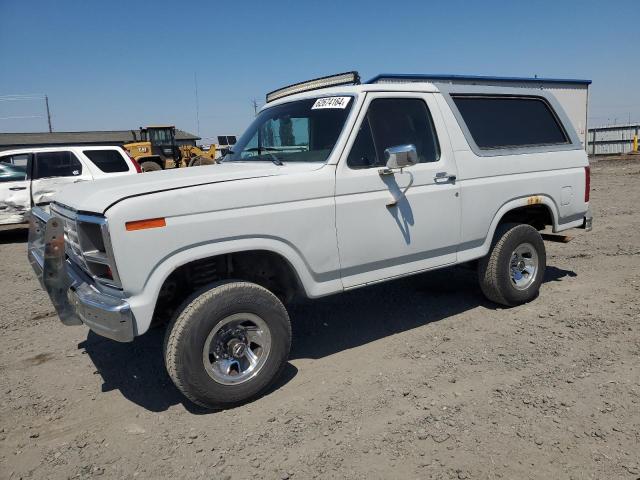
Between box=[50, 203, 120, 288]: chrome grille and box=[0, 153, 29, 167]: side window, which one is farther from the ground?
box=[0, 153, 29, 167]: side window

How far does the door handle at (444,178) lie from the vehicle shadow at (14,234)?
9317 mm

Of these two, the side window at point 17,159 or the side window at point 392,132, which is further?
the side window at point 17,159

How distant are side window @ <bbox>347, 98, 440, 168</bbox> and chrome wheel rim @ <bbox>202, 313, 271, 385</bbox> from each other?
4.53ft

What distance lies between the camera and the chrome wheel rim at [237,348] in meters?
3.24

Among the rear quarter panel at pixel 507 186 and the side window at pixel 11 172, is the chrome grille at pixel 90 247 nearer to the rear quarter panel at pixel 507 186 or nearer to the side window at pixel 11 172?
the rear quarter panel at pixel 507 186

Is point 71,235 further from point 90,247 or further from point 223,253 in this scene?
point 223,253

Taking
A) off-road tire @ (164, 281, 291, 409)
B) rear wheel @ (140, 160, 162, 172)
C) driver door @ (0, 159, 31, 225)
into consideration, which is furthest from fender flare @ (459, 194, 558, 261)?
rear wheel @ (140, 160, 162, 172)

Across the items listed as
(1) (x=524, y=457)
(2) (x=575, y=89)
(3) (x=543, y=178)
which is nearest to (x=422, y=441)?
(1) (x=524, y=457)

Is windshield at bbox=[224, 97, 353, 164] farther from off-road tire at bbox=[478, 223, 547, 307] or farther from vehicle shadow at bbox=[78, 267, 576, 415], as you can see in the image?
off-road tire at bbox=[478, 223, 547, 307]

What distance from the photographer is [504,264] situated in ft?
15.8

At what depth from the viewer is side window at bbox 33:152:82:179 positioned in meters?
9.98

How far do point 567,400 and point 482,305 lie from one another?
199 cm

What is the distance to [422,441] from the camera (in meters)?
2.91

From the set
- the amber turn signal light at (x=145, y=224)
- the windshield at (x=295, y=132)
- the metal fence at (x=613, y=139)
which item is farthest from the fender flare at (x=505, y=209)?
the metal fence at (x=613, y=139)
